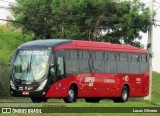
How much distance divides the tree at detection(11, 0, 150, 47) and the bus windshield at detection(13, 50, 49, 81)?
16.5 meters

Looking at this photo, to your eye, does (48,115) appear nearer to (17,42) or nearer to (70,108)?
(70,108)

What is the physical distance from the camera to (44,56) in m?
29.6

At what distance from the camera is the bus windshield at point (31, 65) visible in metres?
29.5

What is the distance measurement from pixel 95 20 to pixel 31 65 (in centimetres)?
1805

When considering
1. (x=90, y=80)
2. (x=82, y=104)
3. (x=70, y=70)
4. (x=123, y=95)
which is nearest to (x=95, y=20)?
(x=123, y=95)

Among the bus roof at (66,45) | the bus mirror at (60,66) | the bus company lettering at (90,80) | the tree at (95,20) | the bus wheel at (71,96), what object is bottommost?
the bus wheel at (71,96)

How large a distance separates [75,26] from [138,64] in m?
11.0

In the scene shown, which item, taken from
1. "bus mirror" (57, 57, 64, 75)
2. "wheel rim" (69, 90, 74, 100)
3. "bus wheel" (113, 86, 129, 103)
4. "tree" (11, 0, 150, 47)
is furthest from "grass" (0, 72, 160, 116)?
"tree" (11, 0, 150, 47)

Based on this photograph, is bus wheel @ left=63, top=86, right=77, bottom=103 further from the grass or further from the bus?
the grass

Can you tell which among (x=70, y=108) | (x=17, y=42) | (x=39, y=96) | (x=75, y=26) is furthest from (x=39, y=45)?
(x=17, y=42)

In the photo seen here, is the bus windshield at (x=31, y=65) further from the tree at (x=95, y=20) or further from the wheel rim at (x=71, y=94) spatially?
the tree at (x=95, y=20)

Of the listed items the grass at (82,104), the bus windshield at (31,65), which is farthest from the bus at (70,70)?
the grass at (82,104)

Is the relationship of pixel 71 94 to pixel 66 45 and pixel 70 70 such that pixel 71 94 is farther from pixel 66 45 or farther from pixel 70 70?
pixel 66 45

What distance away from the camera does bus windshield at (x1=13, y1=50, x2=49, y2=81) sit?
96.9 ft
